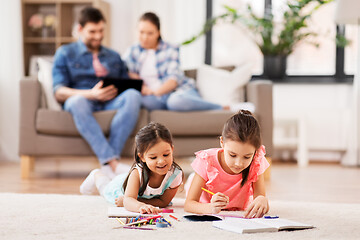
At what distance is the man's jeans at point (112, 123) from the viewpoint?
123 inches

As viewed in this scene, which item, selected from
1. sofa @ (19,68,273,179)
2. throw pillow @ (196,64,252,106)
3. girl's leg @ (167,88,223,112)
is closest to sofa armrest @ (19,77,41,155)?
sofa @ (19,68,273,179)

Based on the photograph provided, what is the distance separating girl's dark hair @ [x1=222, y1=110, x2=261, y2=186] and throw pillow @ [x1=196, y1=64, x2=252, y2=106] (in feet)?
6.35

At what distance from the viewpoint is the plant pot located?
466 centimetres

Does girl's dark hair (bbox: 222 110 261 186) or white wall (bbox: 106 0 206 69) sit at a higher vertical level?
white wall (bbox: 106 0 206 69)

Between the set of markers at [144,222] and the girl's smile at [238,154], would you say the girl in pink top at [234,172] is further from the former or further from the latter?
the set of markers at [144,222]

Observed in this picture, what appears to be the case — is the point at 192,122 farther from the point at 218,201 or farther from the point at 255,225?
the point at 255,225

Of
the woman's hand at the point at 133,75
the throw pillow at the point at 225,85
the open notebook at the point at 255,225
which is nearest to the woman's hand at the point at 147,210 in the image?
the open notebook at the point at 255,225

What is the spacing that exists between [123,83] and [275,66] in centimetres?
172

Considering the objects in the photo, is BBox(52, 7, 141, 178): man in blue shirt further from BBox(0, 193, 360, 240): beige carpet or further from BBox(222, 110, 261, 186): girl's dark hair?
BBox(222, 110, 261, 186): girl's dark hair

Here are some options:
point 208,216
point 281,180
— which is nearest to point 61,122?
point 281,180

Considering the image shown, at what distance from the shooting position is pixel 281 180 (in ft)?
10.9

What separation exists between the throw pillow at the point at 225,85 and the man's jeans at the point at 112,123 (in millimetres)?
680

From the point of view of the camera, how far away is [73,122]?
10.7ft

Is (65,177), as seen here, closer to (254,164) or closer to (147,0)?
(254,164)
